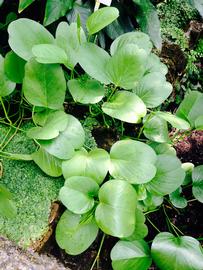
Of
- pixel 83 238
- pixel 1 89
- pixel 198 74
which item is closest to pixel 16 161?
pixel 1 89

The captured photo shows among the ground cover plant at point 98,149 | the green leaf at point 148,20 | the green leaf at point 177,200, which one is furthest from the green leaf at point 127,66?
the green leaf at point 177,200

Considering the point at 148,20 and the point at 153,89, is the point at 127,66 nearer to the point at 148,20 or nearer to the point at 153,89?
the point at 153,89

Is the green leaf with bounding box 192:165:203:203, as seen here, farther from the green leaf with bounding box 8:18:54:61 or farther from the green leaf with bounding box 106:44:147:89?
the green leaf with bounding box 8:18:54:61

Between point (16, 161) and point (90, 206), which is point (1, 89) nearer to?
point (16, 161)

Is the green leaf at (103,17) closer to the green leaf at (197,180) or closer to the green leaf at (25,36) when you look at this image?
the green leaf at (25,36)

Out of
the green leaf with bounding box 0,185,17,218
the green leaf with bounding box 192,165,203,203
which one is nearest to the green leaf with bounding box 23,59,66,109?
the green leaf with bounding box 0,185,17,218

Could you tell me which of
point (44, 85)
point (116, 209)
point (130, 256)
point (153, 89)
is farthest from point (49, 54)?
point (130, 256)
